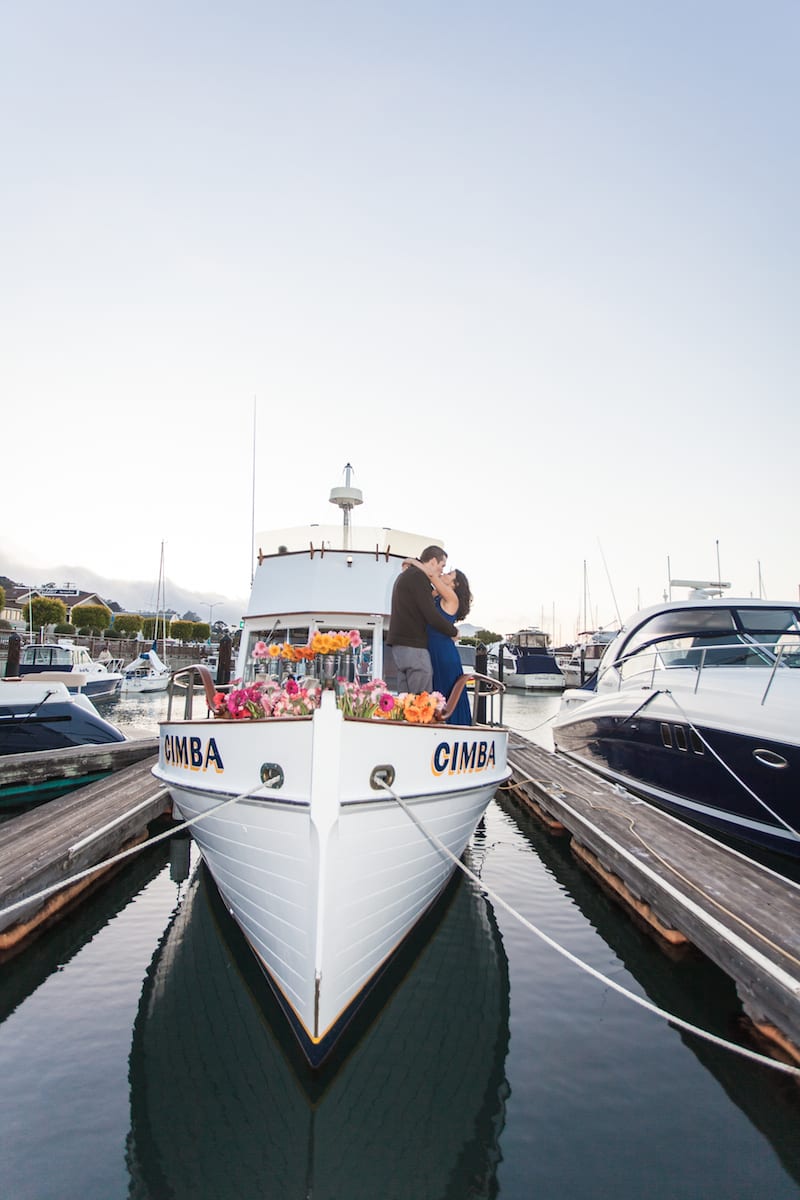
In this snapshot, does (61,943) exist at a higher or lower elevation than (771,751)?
lower

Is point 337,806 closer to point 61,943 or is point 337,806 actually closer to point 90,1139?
point 90,1139

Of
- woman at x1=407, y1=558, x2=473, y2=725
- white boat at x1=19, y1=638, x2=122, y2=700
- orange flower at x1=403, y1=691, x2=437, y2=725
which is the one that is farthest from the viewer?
white boat at x1=19, y1=638, x2=122, y2=700

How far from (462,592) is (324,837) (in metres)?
2.98

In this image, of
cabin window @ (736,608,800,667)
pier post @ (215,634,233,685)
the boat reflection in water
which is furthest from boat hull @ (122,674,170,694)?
the boat reflection in water

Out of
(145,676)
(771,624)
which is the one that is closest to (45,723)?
(771,624)

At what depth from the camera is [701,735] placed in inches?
370

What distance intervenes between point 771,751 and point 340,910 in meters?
5.90

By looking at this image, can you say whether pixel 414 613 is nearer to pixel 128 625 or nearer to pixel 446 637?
pixel 446 637

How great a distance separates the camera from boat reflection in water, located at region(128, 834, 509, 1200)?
360 centimetres

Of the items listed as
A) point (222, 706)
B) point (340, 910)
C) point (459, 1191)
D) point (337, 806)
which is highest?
point (222, 706)

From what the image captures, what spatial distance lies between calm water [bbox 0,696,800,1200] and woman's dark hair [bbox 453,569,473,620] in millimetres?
3132

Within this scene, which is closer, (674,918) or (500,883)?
(674,918)

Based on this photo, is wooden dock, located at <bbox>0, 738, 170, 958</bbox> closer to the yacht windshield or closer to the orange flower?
the orange flower

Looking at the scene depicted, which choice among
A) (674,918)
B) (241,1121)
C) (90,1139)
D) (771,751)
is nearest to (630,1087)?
(674,918)
